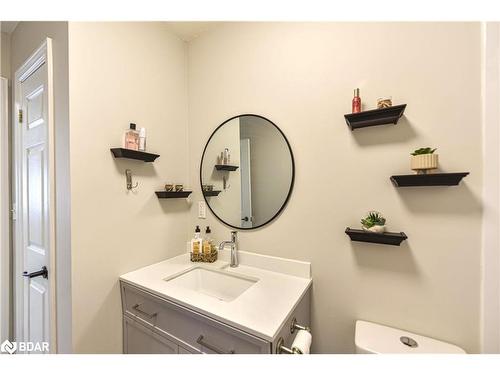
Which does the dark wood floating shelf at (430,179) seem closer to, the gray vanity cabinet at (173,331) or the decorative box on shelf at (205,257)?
the gray vanity cabinet at (173,331)

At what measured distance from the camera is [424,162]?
0.85m

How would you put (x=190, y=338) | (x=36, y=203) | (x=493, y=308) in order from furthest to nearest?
(x=36, y=203)
(x=190, y=338)
(x=493, y=308)

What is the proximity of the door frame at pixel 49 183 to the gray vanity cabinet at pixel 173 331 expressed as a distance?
0.34 metres

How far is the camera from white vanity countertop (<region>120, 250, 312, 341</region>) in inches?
31.3

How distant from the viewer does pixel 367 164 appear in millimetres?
1040

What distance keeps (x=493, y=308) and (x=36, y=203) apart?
2.36 meters

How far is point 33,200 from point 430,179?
→ 7.08 ft

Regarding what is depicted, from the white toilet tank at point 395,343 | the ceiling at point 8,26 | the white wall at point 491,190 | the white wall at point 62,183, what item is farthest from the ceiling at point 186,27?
the white toilet tank at point 395,343

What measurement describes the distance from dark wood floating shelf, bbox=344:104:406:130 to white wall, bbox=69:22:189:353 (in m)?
1.20

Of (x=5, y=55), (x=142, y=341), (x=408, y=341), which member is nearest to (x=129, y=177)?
(x=142, y=341)

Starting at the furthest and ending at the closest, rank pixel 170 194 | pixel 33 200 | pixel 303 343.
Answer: pixel 170 194
pixel 33 200
pixel 303 343

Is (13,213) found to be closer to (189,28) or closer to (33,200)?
(33,200)
